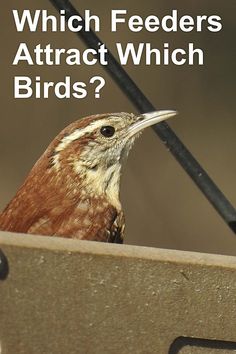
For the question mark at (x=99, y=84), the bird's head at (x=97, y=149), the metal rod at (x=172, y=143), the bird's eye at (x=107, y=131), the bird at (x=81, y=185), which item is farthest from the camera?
the question mark at (x=99, y=84)

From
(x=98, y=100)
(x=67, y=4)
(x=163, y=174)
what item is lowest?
(x=163, y=174)

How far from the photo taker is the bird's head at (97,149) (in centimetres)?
377

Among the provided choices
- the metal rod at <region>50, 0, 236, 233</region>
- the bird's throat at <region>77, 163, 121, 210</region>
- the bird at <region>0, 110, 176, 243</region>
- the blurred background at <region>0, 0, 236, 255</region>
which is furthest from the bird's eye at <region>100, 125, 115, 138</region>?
the blurred background at <region>0, 0, 236, 255</region>

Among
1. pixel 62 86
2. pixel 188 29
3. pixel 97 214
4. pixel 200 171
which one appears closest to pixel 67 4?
pixel 200 171

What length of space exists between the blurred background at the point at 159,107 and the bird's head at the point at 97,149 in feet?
4.78

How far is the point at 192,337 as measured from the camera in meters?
2.30

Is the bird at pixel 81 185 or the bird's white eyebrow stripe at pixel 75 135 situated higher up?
the bird's white eyebrow stripe at pixel 75 135

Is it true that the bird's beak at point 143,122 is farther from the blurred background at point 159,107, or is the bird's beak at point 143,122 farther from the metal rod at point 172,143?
the blurred background at point 159,107

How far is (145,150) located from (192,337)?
11.1 feet

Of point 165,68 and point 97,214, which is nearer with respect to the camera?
point 97,214

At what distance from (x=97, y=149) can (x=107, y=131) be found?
0.26ft

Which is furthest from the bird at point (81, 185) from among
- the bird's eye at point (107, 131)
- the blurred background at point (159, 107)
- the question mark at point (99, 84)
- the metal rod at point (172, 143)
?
the question mark at point (99, 84)

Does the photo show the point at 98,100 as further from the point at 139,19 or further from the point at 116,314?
the point at 116,314

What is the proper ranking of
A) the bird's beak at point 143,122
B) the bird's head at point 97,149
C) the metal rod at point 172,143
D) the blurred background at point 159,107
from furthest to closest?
1. the blurred background at point 159,107
2. the bird's head at point 97,149
3. the bird's beak at point 143,122
4. the metal rod at point 172,143
